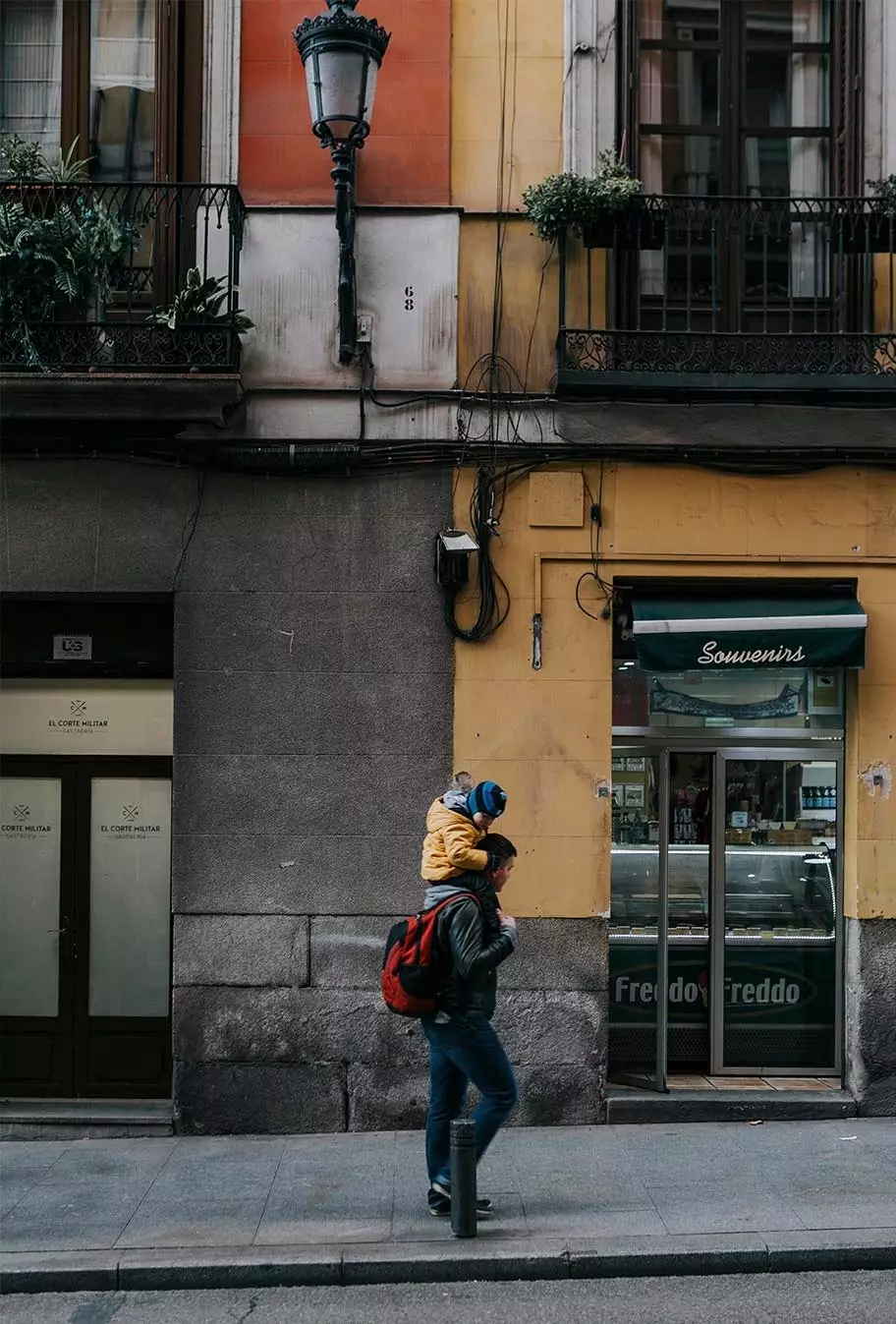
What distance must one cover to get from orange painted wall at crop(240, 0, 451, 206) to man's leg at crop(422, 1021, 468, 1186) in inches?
212

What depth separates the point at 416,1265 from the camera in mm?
6234

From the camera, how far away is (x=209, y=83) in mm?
8719

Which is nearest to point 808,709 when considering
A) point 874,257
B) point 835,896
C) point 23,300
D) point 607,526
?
point 835,896

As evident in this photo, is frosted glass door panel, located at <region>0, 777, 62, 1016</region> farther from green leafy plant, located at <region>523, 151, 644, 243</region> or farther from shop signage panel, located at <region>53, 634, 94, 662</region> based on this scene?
green leafy plant, located at <region>523, 151, 644, 243</region>

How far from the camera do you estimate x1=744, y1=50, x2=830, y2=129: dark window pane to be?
9.12 m

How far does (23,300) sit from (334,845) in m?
3.93

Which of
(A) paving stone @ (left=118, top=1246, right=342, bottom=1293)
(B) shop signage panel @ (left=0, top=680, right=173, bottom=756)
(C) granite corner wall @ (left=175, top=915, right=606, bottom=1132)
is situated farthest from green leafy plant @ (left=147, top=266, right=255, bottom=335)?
(A) paving stone @ (left=118, top=1246, right=342, bottom=1293)

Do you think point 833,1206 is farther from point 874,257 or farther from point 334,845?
point 874,257

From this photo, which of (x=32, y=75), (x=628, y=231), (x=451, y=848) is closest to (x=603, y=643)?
(x=451, y=848)

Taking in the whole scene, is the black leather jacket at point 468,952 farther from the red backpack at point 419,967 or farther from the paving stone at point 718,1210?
the paving stone at point 718,1210

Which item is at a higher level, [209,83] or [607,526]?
[209,83]

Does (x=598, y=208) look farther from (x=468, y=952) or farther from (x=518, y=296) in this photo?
(x=468, y=952)

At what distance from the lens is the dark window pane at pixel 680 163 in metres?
9.06

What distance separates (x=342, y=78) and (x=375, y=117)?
2.67 ft
